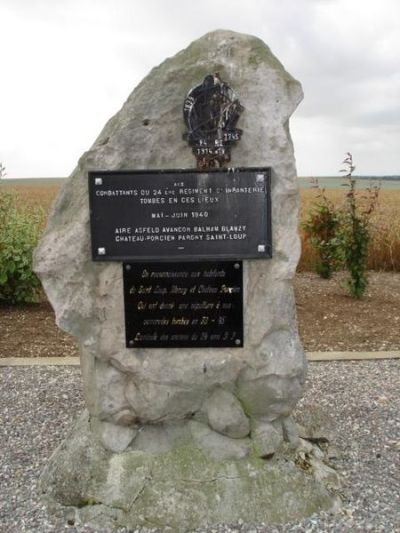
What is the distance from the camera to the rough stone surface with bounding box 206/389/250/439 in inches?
153

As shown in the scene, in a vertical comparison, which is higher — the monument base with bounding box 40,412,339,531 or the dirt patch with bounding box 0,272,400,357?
the dirt patch with bounding box 0,272,400,357

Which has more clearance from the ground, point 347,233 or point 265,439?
point 347,233

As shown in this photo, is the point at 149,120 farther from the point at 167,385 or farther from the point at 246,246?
the point at 167,385

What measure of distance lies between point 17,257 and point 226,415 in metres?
5.53

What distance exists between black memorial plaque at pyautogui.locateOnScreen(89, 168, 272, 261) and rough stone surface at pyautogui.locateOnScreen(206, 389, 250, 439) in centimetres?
85

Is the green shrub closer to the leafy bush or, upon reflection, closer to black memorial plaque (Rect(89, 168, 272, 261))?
the leafy bush

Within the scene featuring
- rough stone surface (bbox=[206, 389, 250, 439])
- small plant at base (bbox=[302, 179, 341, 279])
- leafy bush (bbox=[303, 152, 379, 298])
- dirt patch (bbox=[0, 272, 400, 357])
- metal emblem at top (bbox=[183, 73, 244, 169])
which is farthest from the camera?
small plant at base (bbox=[302, 179, 341, 279])

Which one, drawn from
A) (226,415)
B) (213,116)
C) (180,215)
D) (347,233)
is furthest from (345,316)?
(213,116)

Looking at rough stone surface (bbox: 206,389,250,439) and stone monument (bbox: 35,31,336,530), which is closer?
stone monument (bbox: 35,31,336,530)

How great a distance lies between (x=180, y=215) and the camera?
3.87 m

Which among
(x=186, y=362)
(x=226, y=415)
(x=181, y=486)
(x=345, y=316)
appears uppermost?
(x=186, y=362)

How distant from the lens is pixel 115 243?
3865mm

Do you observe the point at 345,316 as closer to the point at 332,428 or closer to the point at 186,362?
the point at 332,428

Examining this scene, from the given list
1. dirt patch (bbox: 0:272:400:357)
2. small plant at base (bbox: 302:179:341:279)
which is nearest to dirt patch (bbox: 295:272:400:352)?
dirt patch (bbox: 0:272:400:357)
